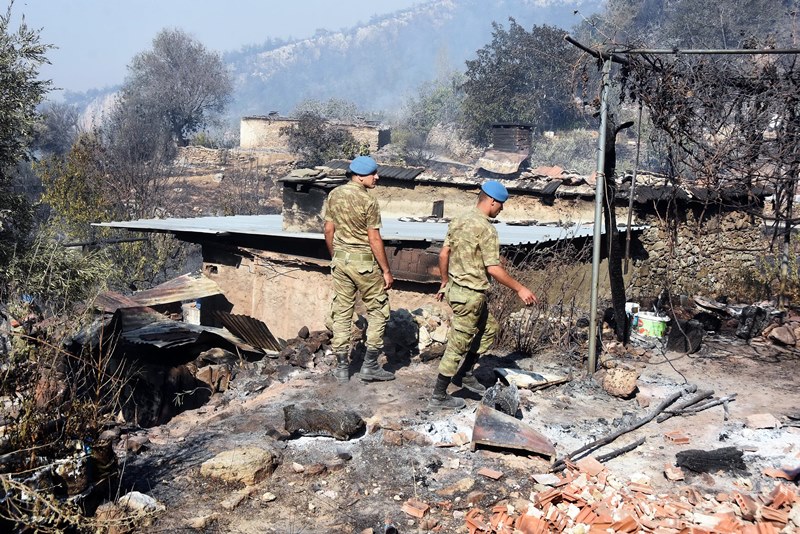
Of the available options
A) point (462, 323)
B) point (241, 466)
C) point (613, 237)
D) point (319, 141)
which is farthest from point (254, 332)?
point (319, 141)

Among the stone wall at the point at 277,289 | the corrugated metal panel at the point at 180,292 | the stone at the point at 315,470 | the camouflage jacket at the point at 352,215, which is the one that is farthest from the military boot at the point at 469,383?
the corrugated metal panel at the point at 180,292

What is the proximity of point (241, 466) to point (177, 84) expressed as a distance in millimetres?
54744

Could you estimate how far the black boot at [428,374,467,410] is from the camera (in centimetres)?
554

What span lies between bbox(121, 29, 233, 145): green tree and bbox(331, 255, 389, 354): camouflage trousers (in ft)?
152

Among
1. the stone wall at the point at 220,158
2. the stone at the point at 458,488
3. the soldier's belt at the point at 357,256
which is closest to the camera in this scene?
the stone at the point at 458,488

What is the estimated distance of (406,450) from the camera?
15.9ft

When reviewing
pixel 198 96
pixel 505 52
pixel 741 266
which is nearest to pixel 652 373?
pixel 741 266

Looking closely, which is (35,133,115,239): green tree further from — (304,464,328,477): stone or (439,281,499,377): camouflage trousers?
(304,464,328,477): stone

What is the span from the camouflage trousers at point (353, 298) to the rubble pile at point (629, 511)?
92.9 inches

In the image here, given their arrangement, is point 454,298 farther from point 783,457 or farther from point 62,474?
point 62,474

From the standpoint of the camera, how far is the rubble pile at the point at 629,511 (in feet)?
12.4

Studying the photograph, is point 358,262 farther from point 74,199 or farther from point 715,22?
point 715,22

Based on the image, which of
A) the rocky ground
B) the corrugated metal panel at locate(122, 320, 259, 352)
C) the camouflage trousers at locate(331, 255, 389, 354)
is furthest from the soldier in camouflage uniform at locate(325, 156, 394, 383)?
the corrugated metal panel at locate(122, 320, 259, 352)

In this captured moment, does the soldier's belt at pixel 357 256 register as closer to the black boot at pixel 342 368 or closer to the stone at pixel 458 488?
the black boot at pixel 342 368
